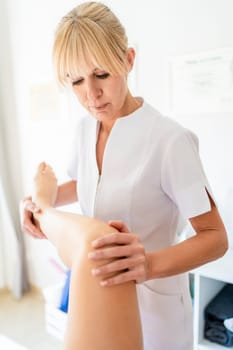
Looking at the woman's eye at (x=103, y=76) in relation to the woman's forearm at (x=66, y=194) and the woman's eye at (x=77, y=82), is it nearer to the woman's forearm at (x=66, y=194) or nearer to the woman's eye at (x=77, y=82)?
the woman's eye at (x=77, y=82)

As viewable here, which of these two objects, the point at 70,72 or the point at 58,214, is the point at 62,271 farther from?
the point at 70,72

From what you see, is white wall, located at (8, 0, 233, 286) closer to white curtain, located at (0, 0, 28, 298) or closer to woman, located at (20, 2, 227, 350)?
white curtain, located at (0, 0, 28, 298)

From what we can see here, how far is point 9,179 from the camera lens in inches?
92.7

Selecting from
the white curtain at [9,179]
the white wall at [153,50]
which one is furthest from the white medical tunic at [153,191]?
the white curtain at [9,179]

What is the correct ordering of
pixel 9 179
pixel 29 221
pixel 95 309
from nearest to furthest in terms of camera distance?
pixel 95 309 < pixel 29 221 < pixel 9 179

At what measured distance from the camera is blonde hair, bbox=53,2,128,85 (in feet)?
1.93

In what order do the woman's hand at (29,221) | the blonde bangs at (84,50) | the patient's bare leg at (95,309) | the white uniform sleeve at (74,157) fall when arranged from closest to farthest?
the patient's bare leg at (95,309)
the blonde bangs at (84,50)
the woman's hand at (29,221)
the white uniform sleeve at (74,157)

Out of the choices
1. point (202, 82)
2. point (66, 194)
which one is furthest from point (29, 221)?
point (202, 82)

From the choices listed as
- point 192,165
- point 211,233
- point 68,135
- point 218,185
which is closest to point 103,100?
point 192,165

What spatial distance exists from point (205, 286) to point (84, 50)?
100 centimetres

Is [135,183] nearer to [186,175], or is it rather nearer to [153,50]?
[186,175]

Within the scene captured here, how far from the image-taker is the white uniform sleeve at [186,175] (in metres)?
0.61

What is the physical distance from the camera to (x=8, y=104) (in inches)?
90.0

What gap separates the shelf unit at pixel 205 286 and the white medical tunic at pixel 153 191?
17.3 inches
